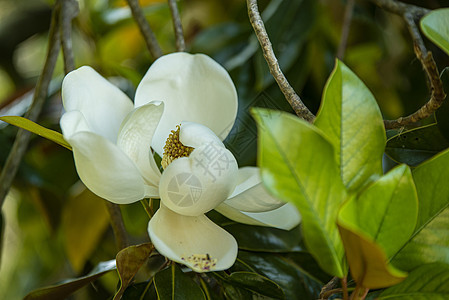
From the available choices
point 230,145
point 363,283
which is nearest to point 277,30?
point 230,145

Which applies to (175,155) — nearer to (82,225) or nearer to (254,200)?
(254,200)

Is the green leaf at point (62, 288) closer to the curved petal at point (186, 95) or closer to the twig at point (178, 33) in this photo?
the curved petal at point (186, 95)

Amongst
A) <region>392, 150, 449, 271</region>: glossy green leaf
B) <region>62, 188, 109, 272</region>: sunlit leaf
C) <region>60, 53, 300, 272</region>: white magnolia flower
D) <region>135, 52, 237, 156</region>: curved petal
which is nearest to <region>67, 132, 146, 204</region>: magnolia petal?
<region>60, 53, 300, 272</region>: white magnolia flower

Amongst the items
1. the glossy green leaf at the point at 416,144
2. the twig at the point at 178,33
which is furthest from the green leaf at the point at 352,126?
the twig at the point at 178,33

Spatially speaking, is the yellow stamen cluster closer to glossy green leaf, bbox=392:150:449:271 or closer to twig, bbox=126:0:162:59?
glossy green leaf, bbox=392:150:449:271

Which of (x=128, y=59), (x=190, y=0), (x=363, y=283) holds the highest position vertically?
(x=363, y=283)

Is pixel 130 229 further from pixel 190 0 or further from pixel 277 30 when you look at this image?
pixel 190 0
